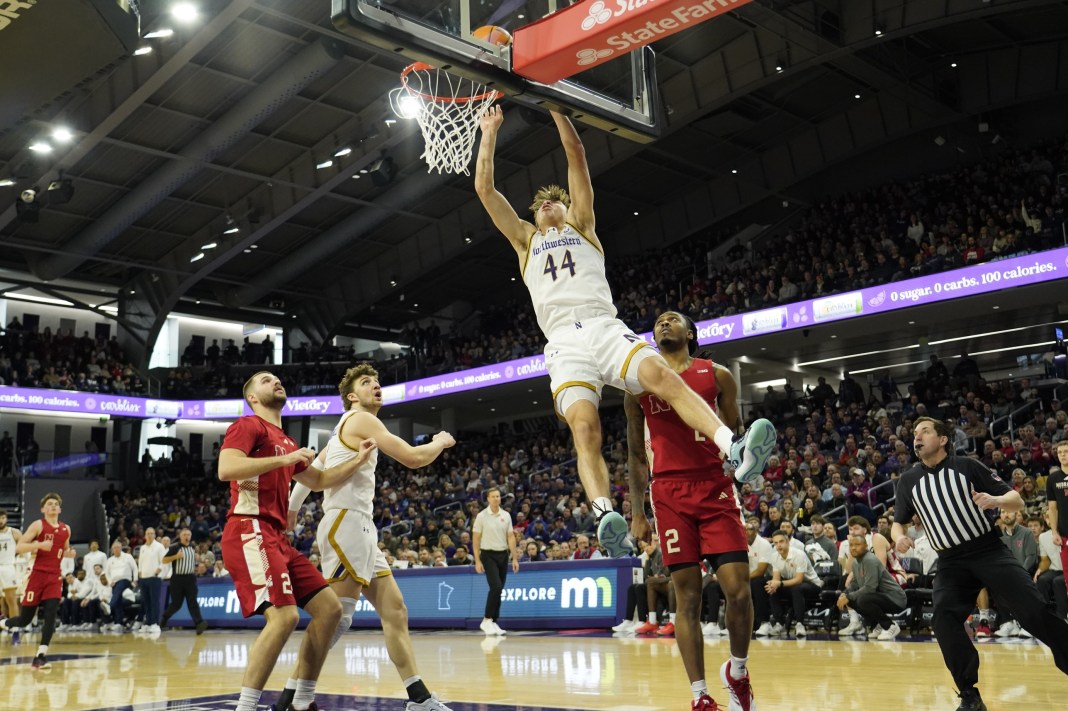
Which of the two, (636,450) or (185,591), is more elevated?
(636,450)

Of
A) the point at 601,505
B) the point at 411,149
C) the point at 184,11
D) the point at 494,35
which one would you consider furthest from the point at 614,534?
the point at 411,149

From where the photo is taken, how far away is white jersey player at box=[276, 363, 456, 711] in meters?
5.64

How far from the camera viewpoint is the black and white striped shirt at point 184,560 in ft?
54.6

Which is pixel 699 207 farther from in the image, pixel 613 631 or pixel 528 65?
pixel 528 65

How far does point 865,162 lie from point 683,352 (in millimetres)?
26574

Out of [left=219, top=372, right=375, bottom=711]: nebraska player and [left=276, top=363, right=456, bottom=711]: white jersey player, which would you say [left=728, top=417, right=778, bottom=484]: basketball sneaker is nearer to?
[left=276, top=363, right=456, bottom=711]: white jersey player

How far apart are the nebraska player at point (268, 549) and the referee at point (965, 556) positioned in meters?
3.30

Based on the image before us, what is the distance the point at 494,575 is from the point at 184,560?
252 inches

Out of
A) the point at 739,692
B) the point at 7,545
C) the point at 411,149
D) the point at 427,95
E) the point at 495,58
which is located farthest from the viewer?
the point at 411,149

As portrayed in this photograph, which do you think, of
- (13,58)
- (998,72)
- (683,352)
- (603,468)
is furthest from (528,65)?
(998,72)

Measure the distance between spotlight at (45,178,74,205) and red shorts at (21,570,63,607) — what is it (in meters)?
17.4

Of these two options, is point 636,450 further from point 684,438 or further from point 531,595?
point 531,595

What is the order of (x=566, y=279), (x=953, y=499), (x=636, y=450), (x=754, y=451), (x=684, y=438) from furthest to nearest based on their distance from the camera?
1. (x=953, y=499)
2. (x=636, y=450)
3. (x=566, y=279)
4. (x=684, y=438)
5. (x=754, y=451)

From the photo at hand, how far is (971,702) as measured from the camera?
17.6ft
